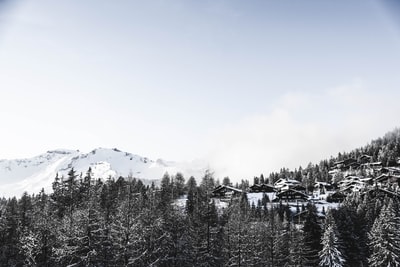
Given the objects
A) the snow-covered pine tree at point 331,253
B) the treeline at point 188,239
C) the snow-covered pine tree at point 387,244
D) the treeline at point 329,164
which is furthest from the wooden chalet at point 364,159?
the snow-covered pine tree at point 331,253

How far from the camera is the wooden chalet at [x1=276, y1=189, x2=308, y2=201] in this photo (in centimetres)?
10519

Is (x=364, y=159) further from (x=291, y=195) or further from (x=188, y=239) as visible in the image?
(x=188, y=239)

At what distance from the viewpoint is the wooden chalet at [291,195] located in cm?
10519

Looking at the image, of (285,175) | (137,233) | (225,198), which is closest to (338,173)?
(285,175)

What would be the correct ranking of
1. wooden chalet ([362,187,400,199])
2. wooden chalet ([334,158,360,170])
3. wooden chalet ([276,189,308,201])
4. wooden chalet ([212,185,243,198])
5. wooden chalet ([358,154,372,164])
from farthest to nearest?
wooden chalet ([358,154,372,164]), wooden chalet ([334,158,360,170]), wooden chalet ([212,185,243,198]), wooden chalet ([276,189,308,201]), wooden chalet ([362,187,400,199])

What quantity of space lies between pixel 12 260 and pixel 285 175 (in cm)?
12020

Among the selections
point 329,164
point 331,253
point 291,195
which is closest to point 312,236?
point 331,253

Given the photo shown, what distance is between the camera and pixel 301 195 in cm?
10600

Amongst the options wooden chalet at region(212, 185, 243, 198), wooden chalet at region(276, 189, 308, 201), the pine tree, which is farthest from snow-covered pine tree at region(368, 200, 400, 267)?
wooden chalet at region(212, 185, 243, 198)

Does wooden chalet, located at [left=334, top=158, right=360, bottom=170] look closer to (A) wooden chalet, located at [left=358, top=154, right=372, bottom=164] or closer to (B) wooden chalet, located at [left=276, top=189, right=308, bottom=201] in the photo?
(A) wooden chalet, located at [left=358, top=154, right=372, bottom=164]

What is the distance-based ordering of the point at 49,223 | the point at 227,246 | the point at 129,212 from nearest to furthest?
the point at 129,212 < the point at 227,246 < the point at 49,223

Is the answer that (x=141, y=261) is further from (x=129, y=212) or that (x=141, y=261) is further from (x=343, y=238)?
(x=343, y=238)

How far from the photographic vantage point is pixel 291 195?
348 ft

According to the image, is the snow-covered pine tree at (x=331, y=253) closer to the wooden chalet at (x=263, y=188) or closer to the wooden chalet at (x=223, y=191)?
the wooden chalet at (x=223, y=191)
